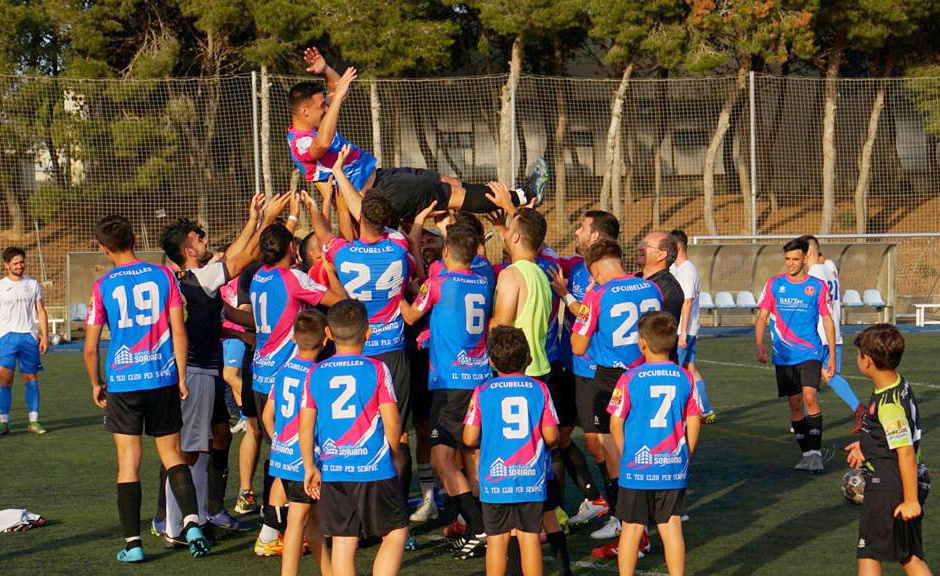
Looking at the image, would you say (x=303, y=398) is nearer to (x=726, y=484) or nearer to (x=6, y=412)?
(x=726, y=484)

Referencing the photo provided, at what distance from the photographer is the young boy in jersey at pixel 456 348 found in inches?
302

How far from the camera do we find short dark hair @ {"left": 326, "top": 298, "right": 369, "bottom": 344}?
617cm

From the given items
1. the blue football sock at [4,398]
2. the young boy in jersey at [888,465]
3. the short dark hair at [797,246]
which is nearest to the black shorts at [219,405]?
the young boy in jersey at [888,465]

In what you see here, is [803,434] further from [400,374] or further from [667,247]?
[400,374]

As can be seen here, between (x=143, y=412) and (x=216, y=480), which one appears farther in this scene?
(x=216, y=480)

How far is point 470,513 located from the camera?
779 cm

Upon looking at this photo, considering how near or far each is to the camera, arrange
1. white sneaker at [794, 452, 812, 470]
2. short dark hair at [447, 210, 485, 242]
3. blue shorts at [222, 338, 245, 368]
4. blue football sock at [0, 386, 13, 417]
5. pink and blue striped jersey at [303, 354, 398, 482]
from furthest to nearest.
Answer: blue football sock at [0, 386, 13, 417], blue shorts at [222, 338, 245, 368], white sneaker at [794, 452, 812, 470], short dark hair at [447, 210, 485, 242], pink and blue striped jersey at [303, 354, 398, 482]

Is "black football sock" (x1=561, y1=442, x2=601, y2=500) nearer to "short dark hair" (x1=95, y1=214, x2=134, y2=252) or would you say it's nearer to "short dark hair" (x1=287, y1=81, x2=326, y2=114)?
"short dark hair" (x1=287, y1=81, x2=326, y2=114)

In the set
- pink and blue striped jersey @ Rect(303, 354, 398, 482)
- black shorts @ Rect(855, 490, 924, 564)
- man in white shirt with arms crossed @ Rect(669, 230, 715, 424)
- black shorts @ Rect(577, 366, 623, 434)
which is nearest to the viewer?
black shorts @ Rect(855, 490, 924, 564)

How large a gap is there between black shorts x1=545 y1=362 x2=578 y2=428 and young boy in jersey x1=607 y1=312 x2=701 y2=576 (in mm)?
2119

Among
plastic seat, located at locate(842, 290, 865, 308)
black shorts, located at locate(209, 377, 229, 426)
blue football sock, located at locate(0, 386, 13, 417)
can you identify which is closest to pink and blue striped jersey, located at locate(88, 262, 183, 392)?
black shorts, located at locate(209, 377, 229, 426)

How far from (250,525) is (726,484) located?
3981 millimetres

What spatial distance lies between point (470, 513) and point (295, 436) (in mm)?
1524

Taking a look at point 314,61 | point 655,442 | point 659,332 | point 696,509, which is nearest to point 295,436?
point 655,442
